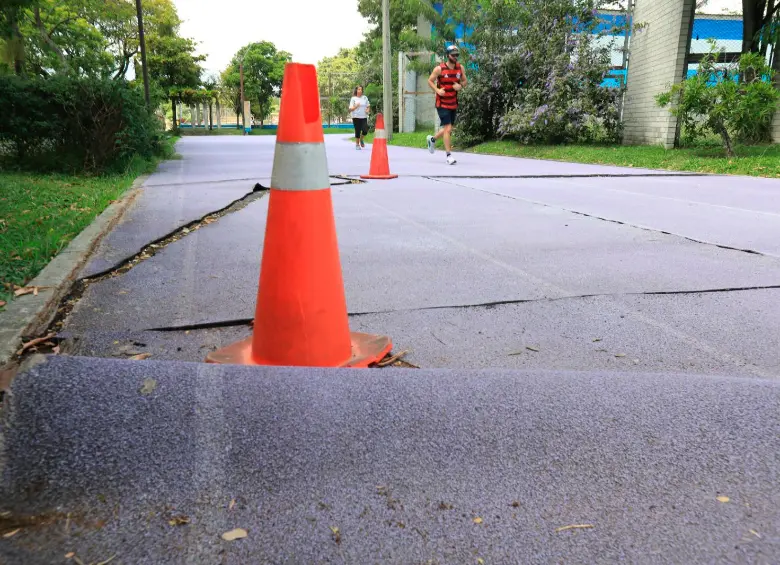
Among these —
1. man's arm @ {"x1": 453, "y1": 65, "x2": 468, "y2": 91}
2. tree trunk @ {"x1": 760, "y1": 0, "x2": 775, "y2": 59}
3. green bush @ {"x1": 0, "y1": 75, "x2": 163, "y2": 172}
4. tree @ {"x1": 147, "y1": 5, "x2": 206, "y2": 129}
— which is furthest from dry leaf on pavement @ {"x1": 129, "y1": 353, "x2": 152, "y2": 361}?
tree @ {"x1": 147, "y1": 5, "x2": 206, "y2": 129}

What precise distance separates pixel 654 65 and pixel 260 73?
58267mm

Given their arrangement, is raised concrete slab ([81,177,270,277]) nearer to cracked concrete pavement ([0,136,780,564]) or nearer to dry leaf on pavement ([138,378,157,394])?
cracked concrete pavement ([0,136,780,564])

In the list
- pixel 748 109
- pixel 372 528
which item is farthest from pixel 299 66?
pixel 748 109

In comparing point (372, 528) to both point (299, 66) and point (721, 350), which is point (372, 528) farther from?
point (721, 350)

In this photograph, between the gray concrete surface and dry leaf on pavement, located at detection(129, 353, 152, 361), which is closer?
the gray concrete surface

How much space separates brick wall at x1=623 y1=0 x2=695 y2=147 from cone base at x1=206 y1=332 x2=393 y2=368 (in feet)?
43.3

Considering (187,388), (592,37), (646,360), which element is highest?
(592,37)

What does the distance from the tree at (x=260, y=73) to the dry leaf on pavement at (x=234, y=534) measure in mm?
66669

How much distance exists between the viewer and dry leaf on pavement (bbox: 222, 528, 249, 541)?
4.59 feet

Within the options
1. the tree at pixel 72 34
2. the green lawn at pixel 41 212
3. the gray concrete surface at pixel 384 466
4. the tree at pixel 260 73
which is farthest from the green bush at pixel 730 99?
the tree at pixel 260 73

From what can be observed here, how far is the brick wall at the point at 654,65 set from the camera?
1331cm

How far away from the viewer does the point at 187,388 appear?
1.83 metres

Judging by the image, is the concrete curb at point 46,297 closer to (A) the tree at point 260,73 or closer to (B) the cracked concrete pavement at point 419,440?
(B) the cracked concrete pavement at point 419,440

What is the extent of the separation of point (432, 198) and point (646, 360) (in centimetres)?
486
